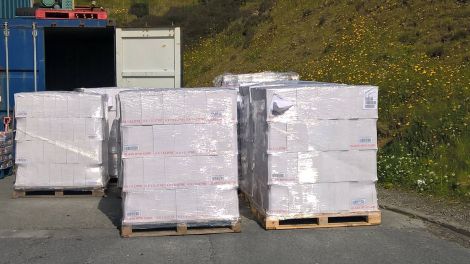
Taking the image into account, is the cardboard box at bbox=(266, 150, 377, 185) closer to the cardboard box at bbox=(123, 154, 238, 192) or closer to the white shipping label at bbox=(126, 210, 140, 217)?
the cardboard box at bbox=(123, 154, 238, 192)

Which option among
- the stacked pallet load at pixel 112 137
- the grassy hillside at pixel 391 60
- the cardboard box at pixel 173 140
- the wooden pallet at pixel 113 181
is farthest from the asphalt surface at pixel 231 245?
the wooden pallet at pixel 113 181

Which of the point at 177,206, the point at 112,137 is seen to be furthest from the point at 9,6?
the point at 177,206

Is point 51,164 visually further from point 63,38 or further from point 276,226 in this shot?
point 63,38

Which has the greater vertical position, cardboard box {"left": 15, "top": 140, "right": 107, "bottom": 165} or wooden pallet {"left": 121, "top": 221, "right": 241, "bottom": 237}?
cardboard box {"left": 15, "top": 140, "right": 107, "bottom": 165}

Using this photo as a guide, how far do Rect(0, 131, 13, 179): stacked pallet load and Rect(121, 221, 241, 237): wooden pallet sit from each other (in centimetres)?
534

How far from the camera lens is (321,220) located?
8.04 metres

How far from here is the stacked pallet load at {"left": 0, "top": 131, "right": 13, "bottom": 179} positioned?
40.0 feet

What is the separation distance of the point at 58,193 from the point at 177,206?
3.60m

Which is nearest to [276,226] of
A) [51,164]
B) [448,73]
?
[51,164]

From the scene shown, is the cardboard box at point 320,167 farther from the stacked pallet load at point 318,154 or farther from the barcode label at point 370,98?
the barcode label at point 370,98

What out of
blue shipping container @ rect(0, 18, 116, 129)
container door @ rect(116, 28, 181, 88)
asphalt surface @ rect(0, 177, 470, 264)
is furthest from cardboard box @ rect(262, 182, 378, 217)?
blue shipping container @ rect(0, 18, 116, 129)

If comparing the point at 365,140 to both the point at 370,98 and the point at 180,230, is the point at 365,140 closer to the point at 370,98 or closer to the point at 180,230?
the point at 370,98

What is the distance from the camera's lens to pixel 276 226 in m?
7.99

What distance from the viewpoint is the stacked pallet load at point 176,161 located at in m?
7.77
